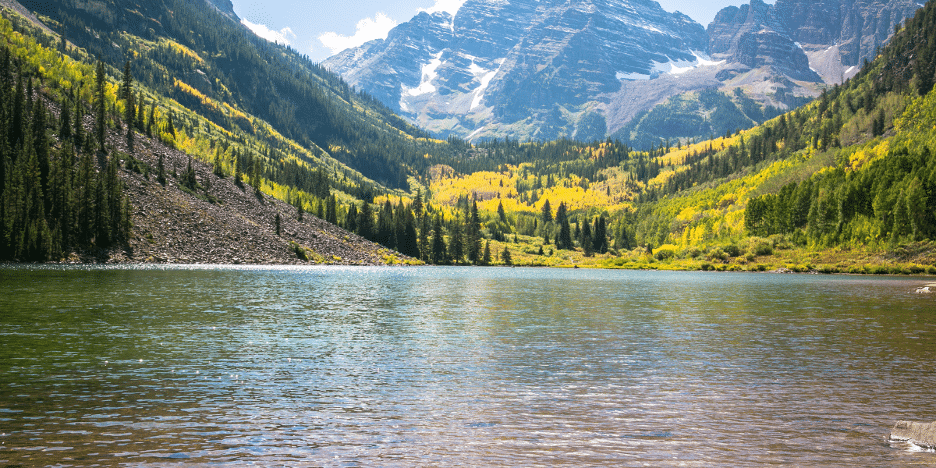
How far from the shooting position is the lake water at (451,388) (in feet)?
59.4

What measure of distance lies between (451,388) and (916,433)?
1724 cm

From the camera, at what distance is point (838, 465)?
1703 cm

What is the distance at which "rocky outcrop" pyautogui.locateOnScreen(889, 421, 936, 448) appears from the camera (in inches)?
732

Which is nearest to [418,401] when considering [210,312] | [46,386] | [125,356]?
[46,386]

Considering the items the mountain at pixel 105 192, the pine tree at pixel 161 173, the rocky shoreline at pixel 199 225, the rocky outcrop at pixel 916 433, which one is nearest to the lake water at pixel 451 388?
the rocky outcrop at pixel 916 433

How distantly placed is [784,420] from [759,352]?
53.8ft

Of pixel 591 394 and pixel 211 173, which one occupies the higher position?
pixel 211 173

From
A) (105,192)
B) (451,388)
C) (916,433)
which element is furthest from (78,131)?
(916,433)

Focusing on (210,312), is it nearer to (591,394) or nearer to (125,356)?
(125,356)

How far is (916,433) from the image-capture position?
18.9 metres

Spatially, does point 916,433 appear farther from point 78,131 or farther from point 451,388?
point 78,131

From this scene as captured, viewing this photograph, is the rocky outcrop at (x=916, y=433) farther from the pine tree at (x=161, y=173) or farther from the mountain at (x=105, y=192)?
A: the pine tree at (x=161, y=173)

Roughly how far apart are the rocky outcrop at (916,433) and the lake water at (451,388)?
48 centimetres

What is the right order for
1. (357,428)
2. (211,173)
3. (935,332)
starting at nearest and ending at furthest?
(357,428), (935,332), (211,173)
